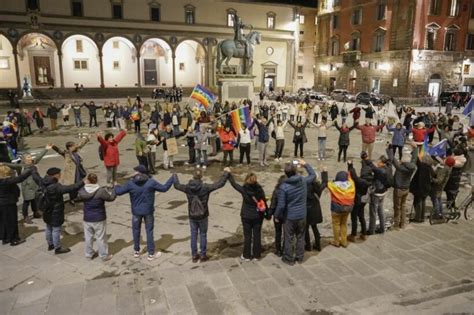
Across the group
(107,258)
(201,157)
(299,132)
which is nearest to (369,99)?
(299,132)

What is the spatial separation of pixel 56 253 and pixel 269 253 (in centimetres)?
380

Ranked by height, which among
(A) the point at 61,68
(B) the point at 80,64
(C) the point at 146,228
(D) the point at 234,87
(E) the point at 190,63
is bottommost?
(C) the point at 146,228

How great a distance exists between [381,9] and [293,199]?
39.9 meters

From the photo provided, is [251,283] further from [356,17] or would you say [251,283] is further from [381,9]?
[356,17]

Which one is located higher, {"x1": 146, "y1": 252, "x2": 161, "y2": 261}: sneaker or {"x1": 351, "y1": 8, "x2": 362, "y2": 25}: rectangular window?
{"x1": 351, "y1": 8, "x2": 362, "y2": 25}: rectangular window

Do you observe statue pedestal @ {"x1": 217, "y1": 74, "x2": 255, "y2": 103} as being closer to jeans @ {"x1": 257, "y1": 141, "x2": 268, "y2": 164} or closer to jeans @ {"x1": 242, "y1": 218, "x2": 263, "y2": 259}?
jeans @ {"x1": 257, "y1": 141, "x2": 268, "y2": 164}

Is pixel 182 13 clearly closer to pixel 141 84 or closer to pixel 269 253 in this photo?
pixel 141 84

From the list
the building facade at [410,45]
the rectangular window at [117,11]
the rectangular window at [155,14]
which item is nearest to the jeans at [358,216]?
the building facade at [410,45]

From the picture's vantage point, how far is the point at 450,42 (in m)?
37.8

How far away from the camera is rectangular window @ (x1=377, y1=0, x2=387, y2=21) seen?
129ft

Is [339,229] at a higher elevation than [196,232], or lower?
lower

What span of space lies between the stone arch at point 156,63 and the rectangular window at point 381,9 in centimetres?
2234

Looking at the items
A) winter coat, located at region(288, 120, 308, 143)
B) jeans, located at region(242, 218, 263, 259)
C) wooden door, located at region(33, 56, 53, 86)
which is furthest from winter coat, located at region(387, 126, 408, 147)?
wooden door, located at region(33, 56, 53, 86)

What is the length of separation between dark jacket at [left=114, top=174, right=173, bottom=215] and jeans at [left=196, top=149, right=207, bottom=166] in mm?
6635
